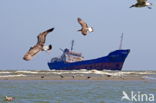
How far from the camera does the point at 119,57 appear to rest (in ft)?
446

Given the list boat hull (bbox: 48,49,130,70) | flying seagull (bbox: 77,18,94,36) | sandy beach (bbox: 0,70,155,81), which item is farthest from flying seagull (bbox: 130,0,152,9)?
boat hull (bbox: 48,49,130,70)

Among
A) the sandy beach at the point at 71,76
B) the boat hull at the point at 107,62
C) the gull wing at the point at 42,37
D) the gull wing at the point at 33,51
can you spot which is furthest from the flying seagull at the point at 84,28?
the boat hull at the point at 107,62

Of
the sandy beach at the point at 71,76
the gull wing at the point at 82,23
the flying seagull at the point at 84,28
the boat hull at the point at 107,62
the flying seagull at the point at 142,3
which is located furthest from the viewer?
the boat hull at the point at 107,62

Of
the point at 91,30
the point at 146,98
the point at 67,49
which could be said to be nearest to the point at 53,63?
the point at 67,49

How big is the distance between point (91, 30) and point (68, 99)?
2345 centimetres

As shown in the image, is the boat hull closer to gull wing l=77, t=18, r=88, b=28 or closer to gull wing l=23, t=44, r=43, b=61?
gull wing l=77, t=18, r=88, b=28

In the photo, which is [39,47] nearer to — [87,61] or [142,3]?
[142,3]

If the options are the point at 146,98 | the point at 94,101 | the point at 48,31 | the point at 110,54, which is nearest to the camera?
the point at 48,31

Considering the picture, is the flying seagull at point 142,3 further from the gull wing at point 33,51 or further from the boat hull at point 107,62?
the boat hull at point 107,62

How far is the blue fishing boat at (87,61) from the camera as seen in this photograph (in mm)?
136125

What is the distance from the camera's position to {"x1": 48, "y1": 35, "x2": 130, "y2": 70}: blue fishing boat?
13612 cm

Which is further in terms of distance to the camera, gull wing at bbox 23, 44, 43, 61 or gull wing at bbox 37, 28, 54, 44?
gull wing at bbox 37, 28, 54, 44

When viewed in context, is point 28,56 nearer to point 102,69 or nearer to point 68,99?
point 68,99

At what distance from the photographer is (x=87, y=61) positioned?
140750mm
